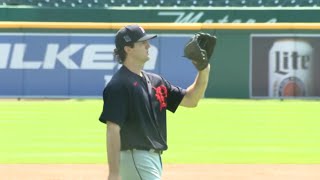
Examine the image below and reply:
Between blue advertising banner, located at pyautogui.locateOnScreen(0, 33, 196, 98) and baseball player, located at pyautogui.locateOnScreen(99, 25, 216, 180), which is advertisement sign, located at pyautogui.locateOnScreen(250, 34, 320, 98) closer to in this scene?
blue advertising banner, located at pyautogui.locateOnScreen(0, 33, 196, 98)

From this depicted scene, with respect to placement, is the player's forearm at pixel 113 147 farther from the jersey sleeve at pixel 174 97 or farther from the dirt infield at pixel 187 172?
the dirt infield at pixel 187 172

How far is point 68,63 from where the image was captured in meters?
21.7

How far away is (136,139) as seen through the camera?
404cm

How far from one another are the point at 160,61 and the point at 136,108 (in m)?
17.9

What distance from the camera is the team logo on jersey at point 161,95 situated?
4.16 meters

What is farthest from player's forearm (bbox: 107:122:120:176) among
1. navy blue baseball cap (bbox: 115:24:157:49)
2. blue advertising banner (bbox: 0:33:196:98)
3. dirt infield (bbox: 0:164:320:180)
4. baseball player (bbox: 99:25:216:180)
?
blue advertising banner (bbox: 0:33:196:98)

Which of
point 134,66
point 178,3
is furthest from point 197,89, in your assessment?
point 178,3

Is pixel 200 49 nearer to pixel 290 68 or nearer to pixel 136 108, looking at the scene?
pixel 136 108

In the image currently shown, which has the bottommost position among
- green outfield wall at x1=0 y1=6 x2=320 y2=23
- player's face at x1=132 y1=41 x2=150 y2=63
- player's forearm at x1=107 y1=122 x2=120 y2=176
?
player's forearm at x1=107 y1=122 x2=120 y2=176

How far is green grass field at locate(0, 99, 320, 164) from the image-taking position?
33.2 ft

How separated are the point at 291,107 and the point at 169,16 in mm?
7739

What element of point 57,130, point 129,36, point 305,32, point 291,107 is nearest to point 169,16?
point 305,32

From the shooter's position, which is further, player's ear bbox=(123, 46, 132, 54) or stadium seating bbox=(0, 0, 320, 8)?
stadium seating bbox=(0, 0, 320, 8)

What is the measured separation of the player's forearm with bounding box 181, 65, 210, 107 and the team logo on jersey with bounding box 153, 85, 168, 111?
216 millimetres
